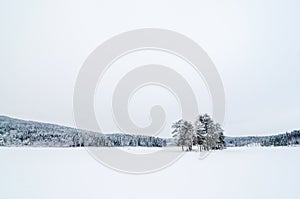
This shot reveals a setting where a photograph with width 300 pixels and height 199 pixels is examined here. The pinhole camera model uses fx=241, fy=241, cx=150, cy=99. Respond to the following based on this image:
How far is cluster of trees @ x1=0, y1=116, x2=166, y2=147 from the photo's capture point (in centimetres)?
5502

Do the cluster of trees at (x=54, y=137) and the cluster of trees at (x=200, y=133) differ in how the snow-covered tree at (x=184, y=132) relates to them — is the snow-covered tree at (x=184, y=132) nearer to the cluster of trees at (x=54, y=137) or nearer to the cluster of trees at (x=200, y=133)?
the cluster of trees at (x=200, y=133)

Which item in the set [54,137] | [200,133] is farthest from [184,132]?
[54,137]

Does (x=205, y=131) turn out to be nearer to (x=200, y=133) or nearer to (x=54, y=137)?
(x=200, y=133)

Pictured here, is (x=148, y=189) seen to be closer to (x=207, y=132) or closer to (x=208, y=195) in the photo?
(x=208, y=195)

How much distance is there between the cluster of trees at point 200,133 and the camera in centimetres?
4034

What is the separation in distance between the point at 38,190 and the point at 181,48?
59.3ft

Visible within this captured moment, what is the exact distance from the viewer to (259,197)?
750 cm

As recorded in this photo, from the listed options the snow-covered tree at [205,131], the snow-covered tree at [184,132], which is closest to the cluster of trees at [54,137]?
the snow-covered tree at [184,132]

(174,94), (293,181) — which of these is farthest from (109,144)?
(293,181)

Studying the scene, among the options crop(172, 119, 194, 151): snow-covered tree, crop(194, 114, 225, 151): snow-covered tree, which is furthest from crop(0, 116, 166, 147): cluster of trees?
crop(194, 114, 225, 151): snow-covered tree

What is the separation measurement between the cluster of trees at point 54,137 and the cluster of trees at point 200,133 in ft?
58.7

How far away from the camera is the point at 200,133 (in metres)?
40.7

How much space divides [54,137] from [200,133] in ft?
128

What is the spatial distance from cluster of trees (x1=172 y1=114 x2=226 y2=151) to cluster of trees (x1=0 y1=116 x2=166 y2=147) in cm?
1788
